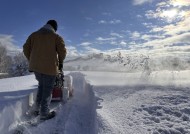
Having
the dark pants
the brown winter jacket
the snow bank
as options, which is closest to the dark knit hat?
the brown winter jacket

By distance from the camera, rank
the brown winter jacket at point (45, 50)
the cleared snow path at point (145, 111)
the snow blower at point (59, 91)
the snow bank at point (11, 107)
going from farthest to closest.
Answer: the snow blower at point (59, 91) → the brown winter jacket at point (45, 50) → the snow bank at point (11, 107) → the cleared snow path at point (145, 111)

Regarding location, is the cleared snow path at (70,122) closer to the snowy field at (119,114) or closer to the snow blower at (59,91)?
the snowy field at (119,114)

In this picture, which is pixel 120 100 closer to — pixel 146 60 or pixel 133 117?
pixel 133 117

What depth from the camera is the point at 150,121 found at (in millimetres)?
6227

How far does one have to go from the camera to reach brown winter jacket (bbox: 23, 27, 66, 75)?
7039 millimetres

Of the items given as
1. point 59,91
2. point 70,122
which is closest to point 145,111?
point 70,122

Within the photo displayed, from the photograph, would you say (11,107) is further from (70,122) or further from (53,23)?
(53,23)

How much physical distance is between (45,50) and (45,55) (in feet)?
0.37

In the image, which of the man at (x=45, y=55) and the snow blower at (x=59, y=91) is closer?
the man at (x=45, y=55)

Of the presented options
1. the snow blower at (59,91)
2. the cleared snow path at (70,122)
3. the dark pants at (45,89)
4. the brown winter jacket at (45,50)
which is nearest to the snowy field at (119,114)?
the cleared snow path at (70,122)

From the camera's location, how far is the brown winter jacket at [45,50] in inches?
277

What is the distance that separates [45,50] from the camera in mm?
7047

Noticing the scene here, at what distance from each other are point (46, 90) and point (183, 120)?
3119mm

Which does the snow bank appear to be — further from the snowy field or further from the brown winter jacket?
the brown winter jacket
